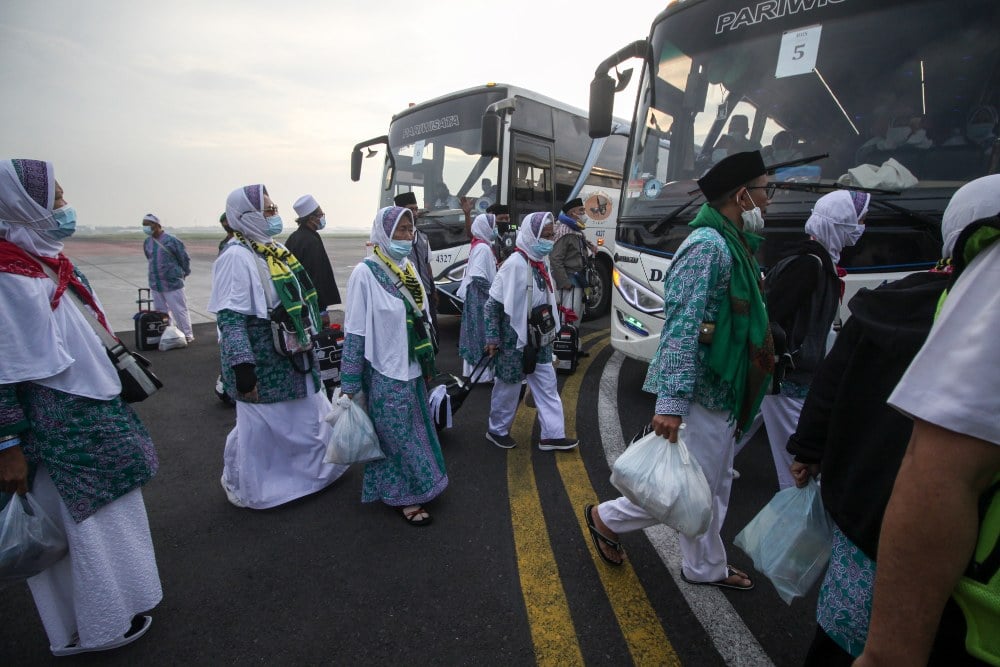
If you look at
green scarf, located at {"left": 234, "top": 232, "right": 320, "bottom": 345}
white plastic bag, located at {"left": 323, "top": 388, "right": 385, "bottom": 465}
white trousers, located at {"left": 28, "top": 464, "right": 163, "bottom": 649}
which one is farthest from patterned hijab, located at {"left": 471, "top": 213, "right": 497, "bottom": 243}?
white trousers, located at {"left": 28, "top": 464, "right": 163, "bottom": 649}

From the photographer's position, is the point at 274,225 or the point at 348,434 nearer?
the point at 348,434

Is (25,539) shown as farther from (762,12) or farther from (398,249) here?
(762,12)

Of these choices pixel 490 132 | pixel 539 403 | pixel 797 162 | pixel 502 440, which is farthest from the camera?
pixel 490 132

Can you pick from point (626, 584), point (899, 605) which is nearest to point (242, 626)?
point (626, 584)

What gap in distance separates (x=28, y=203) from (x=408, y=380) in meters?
1.79

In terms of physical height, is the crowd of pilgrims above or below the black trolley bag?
above

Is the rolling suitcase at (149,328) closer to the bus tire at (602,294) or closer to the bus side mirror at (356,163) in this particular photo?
the bus side mirror at (356,163)

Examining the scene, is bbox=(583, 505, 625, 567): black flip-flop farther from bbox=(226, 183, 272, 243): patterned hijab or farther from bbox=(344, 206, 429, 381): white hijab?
bbox=(226, 183, 272, 243): patterned hijab

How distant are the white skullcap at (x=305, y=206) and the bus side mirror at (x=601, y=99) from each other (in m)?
2.97

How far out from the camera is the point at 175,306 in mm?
7473

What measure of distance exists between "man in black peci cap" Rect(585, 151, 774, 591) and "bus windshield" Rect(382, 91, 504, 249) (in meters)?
5.44

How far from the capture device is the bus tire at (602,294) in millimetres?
8891

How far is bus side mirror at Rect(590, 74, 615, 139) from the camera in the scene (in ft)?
16.7

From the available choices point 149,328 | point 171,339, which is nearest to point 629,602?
point 171,339
